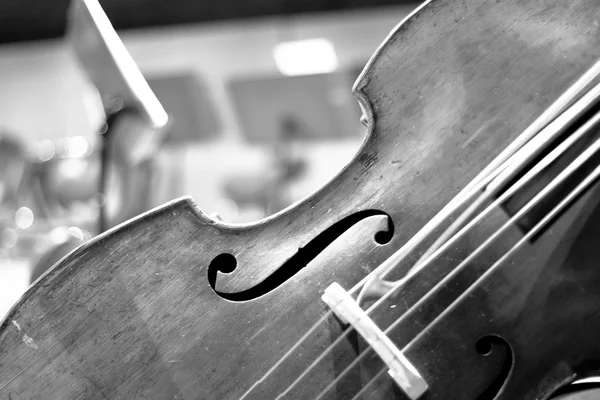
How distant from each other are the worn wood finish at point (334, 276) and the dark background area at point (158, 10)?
2.49 meters

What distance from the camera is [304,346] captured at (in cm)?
60

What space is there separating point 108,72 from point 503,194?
2.55ft

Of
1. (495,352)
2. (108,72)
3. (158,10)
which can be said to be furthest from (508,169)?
(158,10)

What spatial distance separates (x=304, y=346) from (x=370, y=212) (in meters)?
0.15

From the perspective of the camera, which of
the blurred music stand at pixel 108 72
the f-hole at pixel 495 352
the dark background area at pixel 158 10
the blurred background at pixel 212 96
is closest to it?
the f-hole at pixel 495 352

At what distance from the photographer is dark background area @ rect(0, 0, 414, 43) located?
10.2 ft

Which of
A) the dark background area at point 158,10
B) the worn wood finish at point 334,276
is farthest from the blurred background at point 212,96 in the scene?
the worn wood finish at point 334,276

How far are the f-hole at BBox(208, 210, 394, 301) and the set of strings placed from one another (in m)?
0.04

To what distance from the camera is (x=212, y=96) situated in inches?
128

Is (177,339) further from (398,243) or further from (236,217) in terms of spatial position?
(236,217)

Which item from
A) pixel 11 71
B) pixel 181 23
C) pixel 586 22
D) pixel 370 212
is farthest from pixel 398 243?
pixel 11 71

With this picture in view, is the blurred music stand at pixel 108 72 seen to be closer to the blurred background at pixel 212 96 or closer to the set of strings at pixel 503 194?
the set of strings at pixel 503 194

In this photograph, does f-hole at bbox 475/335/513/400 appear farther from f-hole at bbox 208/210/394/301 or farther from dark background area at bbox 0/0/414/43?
dark background area at bbox 0/0/414/43

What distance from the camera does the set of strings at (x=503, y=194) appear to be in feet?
1.98
